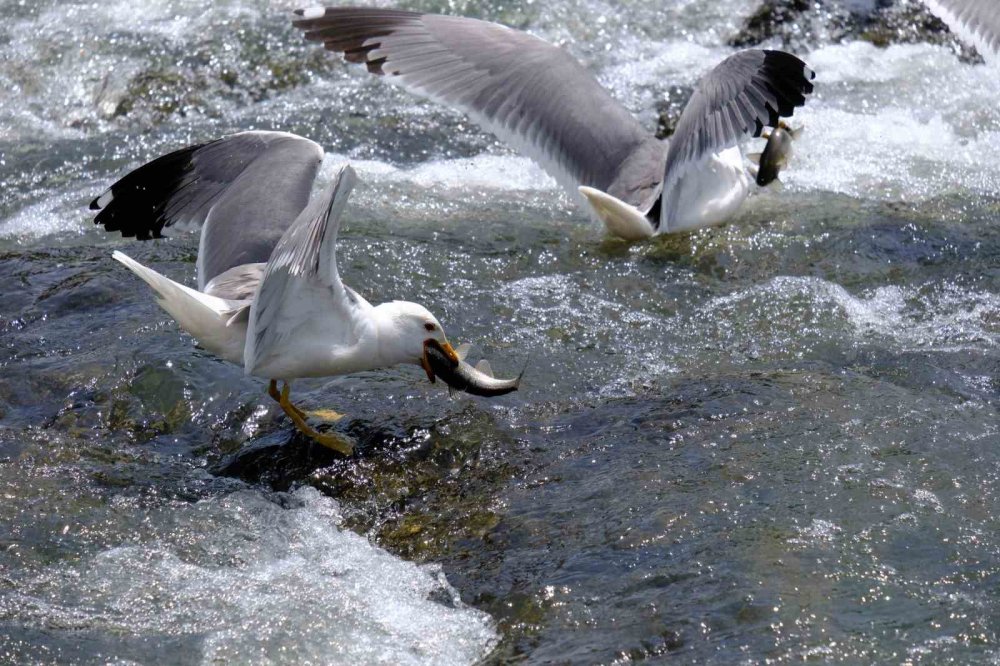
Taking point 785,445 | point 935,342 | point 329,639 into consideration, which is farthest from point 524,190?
point 329,639

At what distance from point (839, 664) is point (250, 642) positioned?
4.64ft

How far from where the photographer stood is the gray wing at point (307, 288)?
145 inches

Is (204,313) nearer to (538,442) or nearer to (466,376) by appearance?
(466,376)

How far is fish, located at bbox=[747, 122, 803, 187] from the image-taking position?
6953mm

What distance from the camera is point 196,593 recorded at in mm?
3277

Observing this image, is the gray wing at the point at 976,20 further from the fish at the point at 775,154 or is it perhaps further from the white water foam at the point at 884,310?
the white water foam at the point at 884,310

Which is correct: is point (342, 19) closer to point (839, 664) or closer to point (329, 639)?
point (329, 639)

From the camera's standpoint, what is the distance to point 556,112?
6535 mm

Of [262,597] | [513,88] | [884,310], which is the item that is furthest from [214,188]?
[884,310]

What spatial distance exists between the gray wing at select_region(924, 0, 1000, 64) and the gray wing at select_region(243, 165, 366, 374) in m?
4.09

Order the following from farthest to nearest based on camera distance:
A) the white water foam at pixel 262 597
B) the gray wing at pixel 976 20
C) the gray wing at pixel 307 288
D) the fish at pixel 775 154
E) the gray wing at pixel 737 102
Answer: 1. the fish at pixel 775 154
2. the gray wing at pixel 976 20
3. the gray wing at pixel 737 102
4. the gray wing at pixel 307 288
5. the white water foam at pixel 262 597

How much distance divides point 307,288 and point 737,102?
2.59 m

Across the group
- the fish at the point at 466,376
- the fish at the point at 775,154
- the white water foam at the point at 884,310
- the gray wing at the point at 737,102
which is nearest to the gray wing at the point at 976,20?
the fish at the point at 775,154

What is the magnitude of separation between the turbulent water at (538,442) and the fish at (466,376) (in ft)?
0.55
